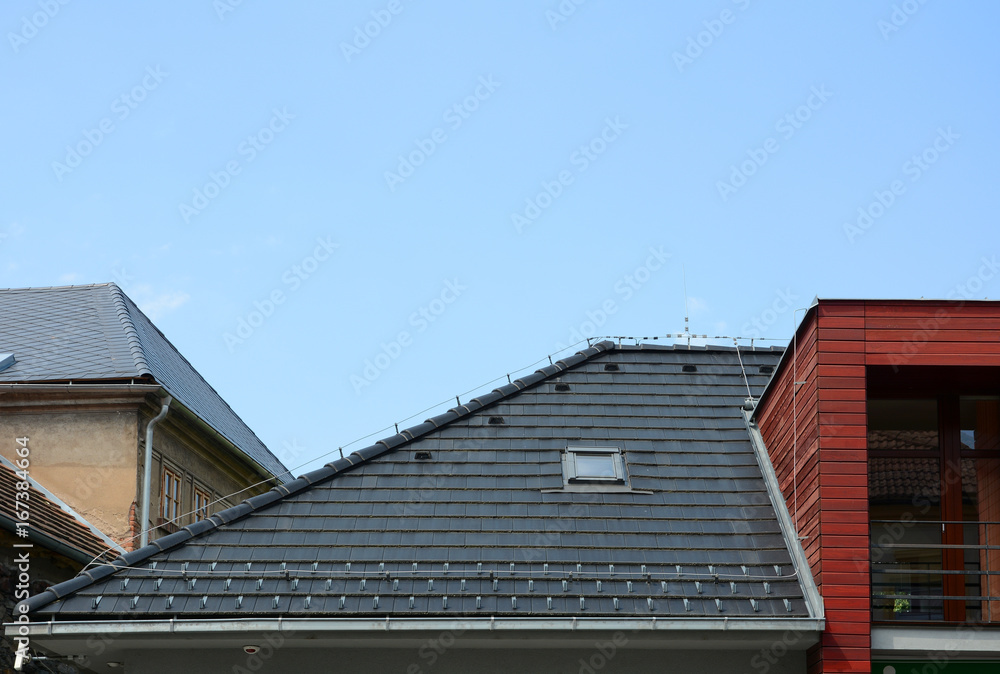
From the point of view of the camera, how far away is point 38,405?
1625 centimetres

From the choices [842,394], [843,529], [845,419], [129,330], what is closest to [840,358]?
[842,394]

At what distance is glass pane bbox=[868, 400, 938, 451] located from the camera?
451 inches

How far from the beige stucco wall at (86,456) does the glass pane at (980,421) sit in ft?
36.5

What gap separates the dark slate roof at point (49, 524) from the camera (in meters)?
13.3

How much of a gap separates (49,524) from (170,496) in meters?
3.06

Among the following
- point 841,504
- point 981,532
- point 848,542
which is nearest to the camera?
point 848,542

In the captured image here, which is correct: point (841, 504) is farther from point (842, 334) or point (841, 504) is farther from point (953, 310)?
point (953, 310)

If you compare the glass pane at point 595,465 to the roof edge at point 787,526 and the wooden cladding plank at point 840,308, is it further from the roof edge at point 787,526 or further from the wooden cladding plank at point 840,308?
the wooden cladding plank at point 840,308

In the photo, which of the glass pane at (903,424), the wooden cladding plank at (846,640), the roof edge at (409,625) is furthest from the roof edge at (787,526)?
the glass pane at (903,424)

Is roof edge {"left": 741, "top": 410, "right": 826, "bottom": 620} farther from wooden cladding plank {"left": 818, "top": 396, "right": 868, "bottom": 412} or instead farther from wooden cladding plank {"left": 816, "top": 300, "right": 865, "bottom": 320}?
wooden cladding plank {"left": 816, "top": 300, "right": 865, "bottom": 320}

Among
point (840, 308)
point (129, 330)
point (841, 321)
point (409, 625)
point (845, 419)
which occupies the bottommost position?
point (409, 625)

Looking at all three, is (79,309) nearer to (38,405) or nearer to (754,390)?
(38,405)

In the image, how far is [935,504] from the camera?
11422 millimetres

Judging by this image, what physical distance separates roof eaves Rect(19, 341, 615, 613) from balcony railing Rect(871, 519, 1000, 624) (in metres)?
4.30
